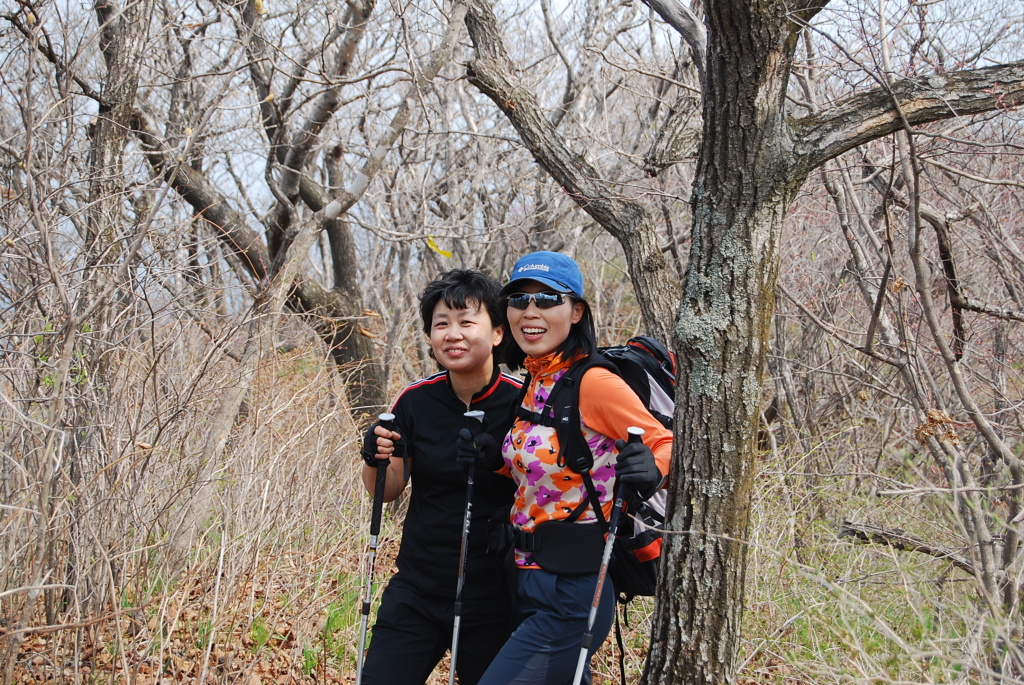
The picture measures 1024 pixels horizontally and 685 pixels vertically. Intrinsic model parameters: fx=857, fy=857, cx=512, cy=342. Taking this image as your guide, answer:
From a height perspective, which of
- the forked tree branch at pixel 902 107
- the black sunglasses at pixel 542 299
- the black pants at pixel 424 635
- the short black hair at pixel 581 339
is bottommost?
the black pants at pixel 424 635

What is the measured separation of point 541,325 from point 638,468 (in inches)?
24.0

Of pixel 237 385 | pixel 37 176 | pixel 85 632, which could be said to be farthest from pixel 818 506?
pixel 37 176

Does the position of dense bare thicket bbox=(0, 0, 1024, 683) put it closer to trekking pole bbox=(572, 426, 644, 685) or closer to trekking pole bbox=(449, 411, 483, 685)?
trekking pole bbox=(572, 426, 644, 685)

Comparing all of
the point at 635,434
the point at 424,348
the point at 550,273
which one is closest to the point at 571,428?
the point at 635,434

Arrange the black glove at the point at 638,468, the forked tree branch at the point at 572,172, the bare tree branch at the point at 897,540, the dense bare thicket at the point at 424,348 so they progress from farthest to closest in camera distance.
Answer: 1. the forked tree branch at the point at 572,172
2. the bare tree branch at the point at 897,540
3. the dense bare thicket at the point at 424,348
4. the black glove at the point at 638,468

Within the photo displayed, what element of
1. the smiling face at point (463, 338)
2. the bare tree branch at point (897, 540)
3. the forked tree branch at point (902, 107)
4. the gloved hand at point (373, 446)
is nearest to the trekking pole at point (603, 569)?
the smiling face at point (463, 338)

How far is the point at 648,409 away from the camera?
302 cm

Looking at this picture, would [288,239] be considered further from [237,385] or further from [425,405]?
[425,405]

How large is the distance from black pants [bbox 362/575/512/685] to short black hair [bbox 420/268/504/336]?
3.26ft

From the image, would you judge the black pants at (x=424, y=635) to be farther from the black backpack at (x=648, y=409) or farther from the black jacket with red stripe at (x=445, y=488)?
the black backpack at (x=648, y=409)

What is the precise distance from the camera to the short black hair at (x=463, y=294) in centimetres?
315

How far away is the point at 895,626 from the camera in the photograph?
4414 mm

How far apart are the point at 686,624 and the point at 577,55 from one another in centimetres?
677

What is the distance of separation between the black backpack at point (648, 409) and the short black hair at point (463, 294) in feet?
1.22
